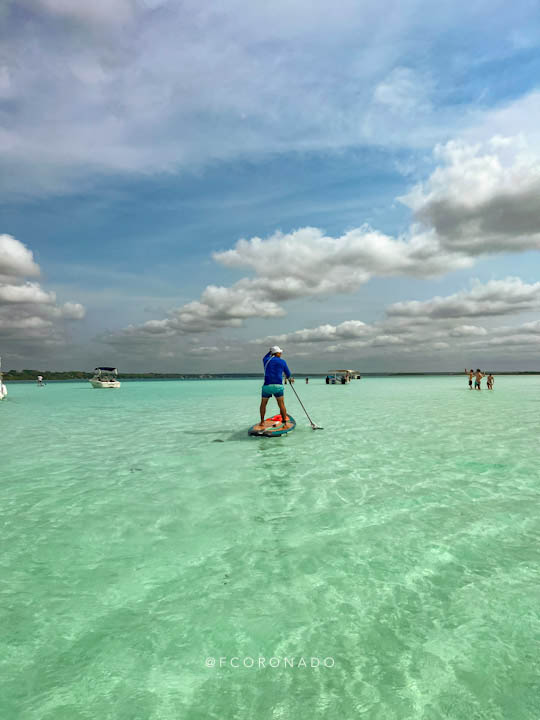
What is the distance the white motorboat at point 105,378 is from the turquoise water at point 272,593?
64462 millimetres

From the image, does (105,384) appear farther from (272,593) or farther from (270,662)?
(270,662)

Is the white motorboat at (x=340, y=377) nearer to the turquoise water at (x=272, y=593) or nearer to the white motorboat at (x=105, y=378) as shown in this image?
the white motorboat at (x=105, y=378)

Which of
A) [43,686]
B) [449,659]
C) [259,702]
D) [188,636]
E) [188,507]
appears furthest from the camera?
[188,507]

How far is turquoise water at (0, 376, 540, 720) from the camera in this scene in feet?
10.5

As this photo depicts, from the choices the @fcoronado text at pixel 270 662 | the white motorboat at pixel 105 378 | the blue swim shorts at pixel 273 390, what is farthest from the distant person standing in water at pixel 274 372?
the white motorboat at pixel 105 378

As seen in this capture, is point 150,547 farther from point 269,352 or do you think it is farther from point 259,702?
point 269,352

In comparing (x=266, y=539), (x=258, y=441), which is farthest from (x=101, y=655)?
(x=258, y=441)

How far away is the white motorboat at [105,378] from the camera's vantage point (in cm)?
7150

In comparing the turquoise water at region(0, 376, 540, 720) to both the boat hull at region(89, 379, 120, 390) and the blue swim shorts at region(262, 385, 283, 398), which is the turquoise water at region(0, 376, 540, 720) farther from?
the boat hull at region(89, 379, 120, 390)

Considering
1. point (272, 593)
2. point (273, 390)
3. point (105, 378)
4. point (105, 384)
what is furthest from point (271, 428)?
point (105, 378)

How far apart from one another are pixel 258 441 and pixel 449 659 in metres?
11.9

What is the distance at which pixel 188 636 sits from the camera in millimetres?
3920

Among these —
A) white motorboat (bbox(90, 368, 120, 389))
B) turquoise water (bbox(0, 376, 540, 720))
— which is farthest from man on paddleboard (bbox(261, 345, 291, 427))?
white motorboat (bbox(90, 368, 120, 389))

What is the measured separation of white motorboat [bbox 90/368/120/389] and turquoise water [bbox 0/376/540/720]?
64.5m
